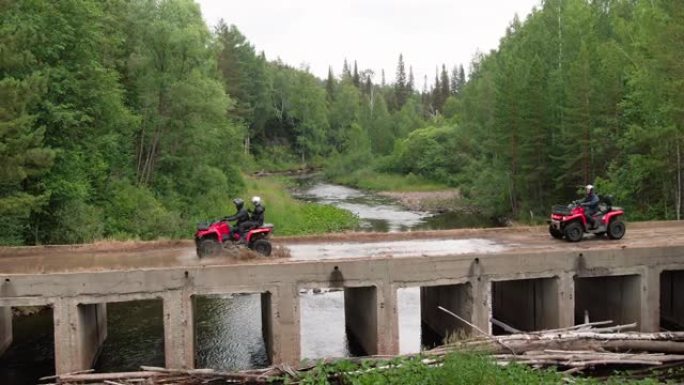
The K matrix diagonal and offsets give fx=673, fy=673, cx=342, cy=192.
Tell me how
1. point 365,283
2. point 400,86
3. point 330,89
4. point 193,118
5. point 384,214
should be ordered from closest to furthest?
1. point 365,283
2. point 193,118
3. point 384,214
4. point 330,89
5. point 400,86

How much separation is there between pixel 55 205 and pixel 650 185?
3093 centimetres

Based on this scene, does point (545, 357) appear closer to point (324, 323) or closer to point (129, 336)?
point (324, 323)

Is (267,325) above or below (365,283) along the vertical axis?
below

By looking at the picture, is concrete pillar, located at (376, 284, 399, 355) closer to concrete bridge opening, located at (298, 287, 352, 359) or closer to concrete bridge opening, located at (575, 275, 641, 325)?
concrete bridge opening, located at (298, 287, 352, 359)

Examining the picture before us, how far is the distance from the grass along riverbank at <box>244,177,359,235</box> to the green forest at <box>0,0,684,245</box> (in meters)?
3.13

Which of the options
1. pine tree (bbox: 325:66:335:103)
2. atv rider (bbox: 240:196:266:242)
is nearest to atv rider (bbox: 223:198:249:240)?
atv rider (bbox: 240:196:266:242)

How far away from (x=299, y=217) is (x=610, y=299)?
27.7 m

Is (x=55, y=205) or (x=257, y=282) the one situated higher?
(x=55, y=205)

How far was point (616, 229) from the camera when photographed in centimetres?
2400

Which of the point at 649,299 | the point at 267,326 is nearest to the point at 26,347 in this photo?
the point at 267,326

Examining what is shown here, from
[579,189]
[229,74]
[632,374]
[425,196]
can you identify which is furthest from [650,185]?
[229,74]

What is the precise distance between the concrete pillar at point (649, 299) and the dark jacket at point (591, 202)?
2885mm

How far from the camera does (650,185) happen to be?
1473 inches

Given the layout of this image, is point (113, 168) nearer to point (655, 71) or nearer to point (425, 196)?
point (655, 71)
